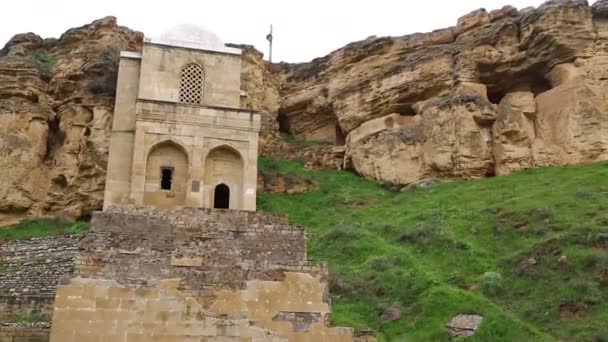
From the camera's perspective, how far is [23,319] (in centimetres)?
1631

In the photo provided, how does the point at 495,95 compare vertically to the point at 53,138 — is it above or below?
above

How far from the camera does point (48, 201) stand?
27500 mm

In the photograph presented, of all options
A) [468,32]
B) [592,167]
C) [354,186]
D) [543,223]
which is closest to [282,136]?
[354,186]

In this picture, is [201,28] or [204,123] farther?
[201,28]

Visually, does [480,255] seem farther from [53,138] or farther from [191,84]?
[53,138]

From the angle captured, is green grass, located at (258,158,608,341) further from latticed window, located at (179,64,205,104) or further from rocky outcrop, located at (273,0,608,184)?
latticed window, located at (179,64,205,104)

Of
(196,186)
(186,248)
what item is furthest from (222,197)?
(186,248)

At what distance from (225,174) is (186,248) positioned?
28.6 ft

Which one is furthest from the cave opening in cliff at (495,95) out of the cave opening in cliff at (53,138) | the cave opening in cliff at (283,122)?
the cave opening in cliff at (53,138)

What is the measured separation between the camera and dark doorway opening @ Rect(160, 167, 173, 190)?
931 inches

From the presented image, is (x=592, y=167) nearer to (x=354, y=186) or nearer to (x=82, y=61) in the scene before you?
(x=354, y=186)

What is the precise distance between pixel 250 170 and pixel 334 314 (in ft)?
26.0

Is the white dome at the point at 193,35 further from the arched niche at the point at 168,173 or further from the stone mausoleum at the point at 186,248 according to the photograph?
the arched niche at the point at 168,173

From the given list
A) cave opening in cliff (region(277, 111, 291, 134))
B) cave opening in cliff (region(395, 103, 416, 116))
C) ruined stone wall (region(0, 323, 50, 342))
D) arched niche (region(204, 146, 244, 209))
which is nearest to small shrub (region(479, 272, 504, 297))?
arched niche (region(204, 146, 244, 209))
